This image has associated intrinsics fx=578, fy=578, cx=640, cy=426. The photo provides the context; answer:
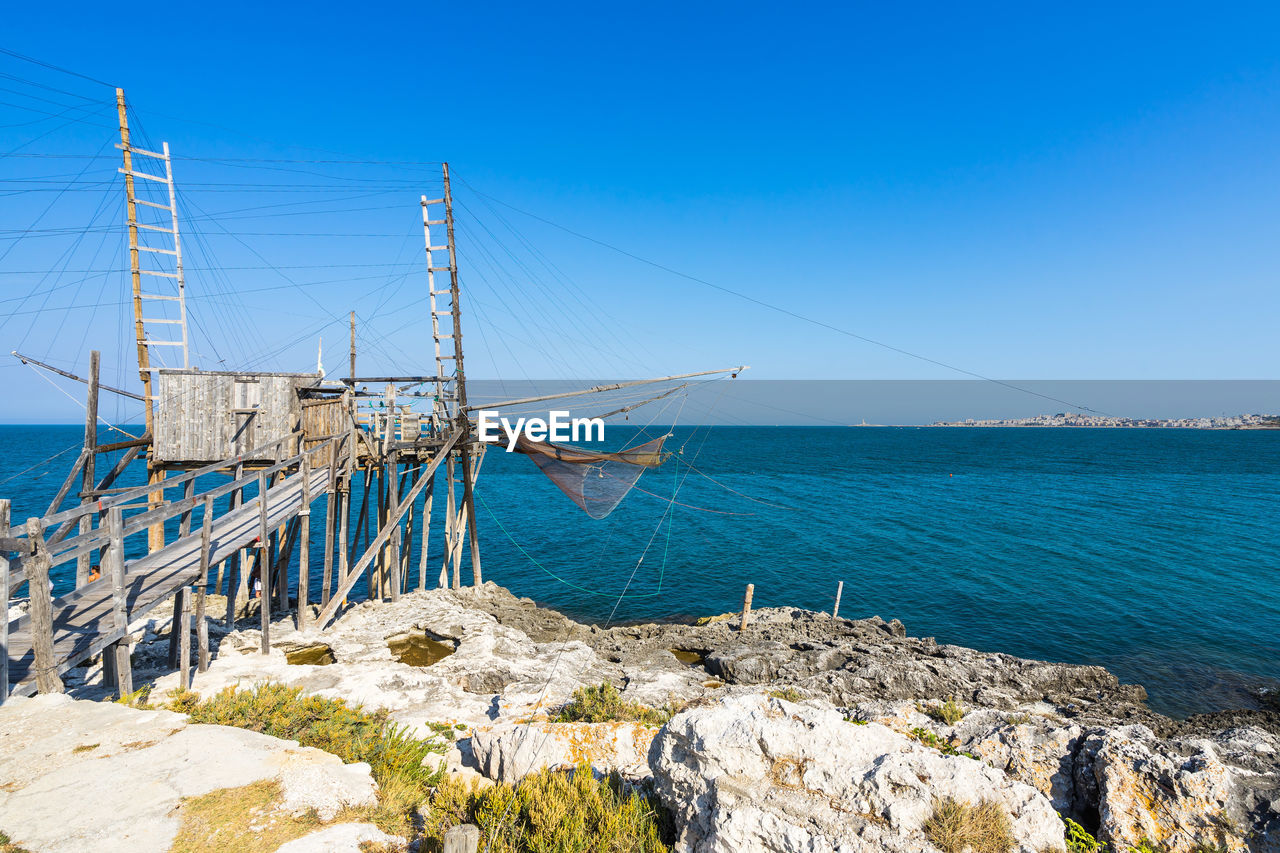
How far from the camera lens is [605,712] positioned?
983cm

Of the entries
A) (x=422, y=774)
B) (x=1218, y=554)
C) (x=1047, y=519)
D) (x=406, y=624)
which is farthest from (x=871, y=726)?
(x=1047, y=519)

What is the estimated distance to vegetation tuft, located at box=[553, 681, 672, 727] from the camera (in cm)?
977

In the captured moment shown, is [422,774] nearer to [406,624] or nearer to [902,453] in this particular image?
[406,624]

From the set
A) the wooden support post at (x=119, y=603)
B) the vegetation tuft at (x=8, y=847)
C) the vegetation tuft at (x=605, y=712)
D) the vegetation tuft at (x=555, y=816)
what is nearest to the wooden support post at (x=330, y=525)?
the wooden support post at (x=119, y=603)

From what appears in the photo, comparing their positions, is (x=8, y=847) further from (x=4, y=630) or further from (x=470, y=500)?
(x=470, y=500)

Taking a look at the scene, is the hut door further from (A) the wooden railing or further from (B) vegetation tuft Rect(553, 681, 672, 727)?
(B) vegetation tuft Rect(553, 681, 672, 727)

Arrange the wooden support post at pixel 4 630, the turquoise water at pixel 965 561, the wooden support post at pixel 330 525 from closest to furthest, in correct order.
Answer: the wooden support post at pixel 4 630 → the wooden support post at pixel 330 525 → the turquoise water at pixel 965 561

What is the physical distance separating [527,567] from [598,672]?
15228 mm

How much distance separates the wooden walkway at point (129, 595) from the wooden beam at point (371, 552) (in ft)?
7.80

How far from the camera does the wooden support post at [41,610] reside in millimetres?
8055

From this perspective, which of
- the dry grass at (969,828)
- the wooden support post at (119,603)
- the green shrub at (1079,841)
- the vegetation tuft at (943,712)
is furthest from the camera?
the vegetation tuft at (943,712)

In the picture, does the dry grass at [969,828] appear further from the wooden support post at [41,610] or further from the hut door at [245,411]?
the hut door at [245,411]

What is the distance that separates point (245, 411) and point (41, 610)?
33.7ft

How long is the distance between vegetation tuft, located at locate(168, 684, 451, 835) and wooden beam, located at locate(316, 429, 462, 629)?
274 inches
